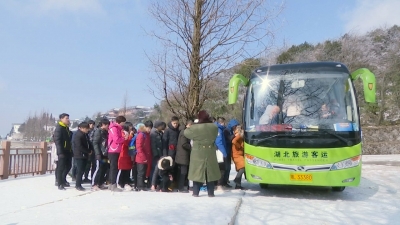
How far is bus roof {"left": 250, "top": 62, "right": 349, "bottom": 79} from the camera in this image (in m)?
7.72

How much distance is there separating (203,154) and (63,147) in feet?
11.5

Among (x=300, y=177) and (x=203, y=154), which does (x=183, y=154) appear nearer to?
(x=203, y=154)

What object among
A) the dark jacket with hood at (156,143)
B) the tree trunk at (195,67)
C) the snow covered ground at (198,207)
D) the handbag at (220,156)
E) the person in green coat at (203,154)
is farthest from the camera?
the tree trunk at (195,67)

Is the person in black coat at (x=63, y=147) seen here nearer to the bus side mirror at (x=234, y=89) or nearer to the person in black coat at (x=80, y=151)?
the person in black coat at (x=80, y=151)

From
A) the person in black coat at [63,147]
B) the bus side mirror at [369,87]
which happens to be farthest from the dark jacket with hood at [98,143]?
the bus side mirror at [369,87]

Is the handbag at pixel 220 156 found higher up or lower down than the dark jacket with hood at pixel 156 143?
lower down

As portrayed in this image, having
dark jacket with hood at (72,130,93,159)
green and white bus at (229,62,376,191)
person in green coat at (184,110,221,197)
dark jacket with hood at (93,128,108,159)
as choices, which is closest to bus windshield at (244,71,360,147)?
green and white bus at (229,62,376,191)

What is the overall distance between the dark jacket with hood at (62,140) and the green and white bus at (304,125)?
409 cm

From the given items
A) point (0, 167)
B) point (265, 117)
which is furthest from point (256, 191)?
point (0, 167)

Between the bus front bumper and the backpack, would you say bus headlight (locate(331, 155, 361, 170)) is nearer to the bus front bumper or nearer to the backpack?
the bus front bumper

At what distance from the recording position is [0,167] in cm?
1153

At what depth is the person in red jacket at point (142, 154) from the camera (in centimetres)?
809

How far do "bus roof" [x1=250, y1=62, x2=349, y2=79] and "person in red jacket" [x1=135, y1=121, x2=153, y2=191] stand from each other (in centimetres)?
293

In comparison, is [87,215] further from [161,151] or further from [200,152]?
[161,151]
